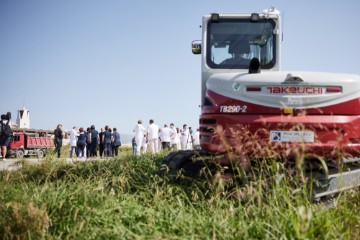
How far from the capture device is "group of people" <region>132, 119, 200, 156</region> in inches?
727

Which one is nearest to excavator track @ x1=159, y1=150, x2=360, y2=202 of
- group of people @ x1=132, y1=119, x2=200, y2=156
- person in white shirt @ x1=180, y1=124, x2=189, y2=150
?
group of people @ x1=132, y1=119, x2=200, y2=156

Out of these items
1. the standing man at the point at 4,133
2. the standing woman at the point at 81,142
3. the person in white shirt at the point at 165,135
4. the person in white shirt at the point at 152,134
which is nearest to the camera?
the standing man at the point at 4,133

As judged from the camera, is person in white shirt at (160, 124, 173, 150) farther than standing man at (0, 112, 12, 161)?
Yes

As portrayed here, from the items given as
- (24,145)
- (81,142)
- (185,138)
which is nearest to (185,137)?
(185,138)

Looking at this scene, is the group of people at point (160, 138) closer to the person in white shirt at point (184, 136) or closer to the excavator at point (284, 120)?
the person in white shirt at point (184, 136)

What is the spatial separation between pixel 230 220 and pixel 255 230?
0.42 meters

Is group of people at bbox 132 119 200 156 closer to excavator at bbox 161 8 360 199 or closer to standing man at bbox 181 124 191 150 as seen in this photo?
standing man at bbox 181 124 191 150

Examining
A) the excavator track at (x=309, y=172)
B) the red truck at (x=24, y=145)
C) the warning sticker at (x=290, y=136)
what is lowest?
the red truck at (x=24, y=145)

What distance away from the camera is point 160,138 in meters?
21.2

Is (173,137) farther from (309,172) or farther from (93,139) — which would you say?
(309,172)

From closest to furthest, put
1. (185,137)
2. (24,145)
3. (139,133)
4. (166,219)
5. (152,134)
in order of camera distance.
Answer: (166,219) < (139,133) < (152,134) < (24,145) < (185,137)

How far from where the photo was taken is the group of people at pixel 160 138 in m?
18.5

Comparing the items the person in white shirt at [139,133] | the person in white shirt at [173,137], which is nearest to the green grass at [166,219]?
the person in white shirt at [139,133]

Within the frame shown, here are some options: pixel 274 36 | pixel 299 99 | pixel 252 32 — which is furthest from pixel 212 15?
pixel 299 99
